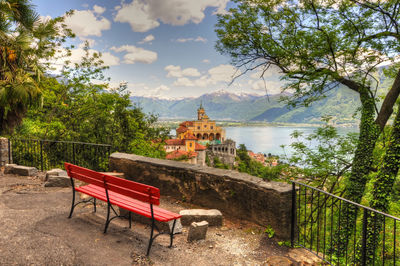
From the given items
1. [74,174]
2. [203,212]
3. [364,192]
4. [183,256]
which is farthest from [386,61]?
[74,174]

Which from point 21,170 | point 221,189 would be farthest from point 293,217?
point 21,170

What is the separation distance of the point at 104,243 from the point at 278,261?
91.6 inches

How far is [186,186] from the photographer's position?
201 inches

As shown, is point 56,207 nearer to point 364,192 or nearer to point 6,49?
point 6,49

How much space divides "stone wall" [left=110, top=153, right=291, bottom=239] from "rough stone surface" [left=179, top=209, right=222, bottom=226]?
341 mm

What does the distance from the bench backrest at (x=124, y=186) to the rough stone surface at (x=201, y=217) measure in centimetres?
125

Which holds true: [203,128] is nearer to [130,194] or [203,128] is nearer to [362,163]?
[362,163]

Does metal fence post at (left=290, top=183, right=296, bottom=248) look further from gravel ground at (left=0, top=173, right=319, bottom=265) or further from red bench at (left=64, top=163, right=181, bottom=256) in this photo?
red bench at (left=64, top=163, right=181, bottom=256)

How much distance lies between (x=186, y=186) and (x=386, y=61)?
9111mm

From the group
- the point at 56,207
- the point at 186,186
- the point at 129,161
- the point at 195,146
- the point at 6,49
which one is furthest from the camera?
the point at 195,146

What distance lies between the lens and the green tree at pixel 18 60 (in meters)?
6.58

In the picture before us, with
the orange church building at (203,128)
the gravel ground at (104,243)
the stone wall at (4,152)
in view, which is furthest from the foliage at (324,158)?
the orange church building at (203,128)

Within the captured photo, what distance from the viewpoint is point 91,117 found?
466 inches

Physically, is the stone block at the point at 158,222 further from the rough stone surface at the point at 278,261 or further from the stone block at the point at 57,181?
the stone block at the point at 57,181
